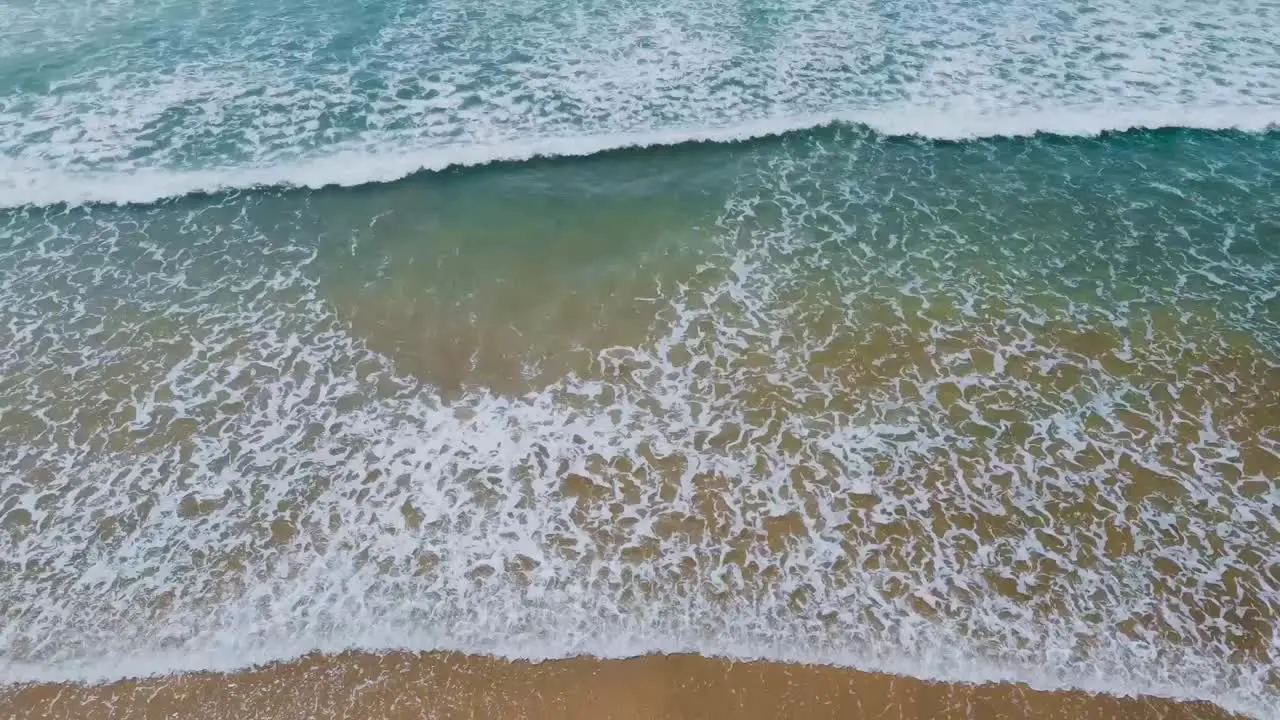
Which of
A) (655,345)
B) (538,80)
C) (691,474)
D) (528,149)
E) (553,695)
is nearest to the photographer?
(553,695)

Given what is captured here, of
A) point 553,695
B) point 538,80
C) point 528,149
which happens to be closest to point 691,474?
point 553,695

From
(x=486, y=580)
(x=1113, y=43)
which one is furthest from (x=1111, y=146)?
(x=486, y=580)

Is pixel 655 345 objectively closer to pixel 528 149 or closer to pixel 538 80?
pixel 528 149

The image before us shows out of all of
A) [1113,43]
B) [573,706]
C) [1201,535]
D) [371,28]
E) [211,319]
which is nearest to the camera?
[573,706]

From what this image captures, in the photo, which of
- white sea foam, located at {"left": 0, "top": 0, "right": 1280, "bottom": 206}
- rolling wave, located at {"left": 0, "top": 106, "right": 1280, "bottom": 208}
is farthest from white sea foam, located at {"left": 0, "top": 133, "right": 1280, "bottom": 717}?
white sea foam, located at {"left": 0, "top": 0, "right": 1280, "bottom": 206}

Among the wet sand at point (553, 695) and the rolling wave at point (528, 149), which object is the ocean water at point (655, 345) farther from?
the wet sand at point (553, 695)

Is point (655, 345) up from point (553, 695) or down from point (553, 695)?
up

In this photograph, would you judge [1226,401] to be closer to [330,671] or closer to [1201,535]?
[1201,535]

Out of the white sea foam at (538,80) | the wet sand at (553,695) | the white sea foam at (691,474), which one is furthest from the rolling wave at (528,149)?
the wet sand at (553,695)
